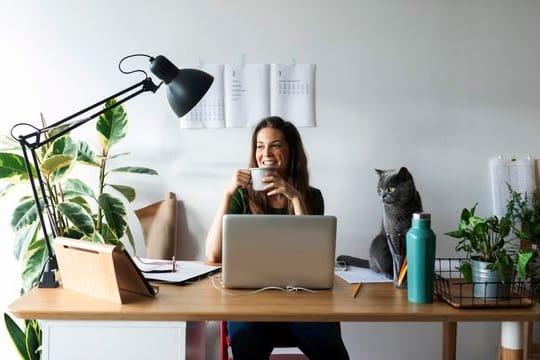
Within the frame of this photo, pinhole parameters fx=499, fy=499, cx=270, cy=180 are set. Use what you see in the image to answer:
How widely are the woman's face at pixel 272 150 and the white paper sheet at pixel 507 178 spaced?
1.14 m

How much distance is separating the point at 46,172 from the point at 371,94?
1.53 m

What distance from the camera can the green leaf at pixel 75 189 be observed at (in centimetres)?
217

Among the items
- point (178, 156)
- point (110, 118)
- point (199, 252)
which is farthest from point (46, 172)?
point (199, 252)

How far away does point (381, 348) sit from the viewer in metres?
2.53

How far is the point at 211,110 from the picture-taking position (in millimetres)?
2473

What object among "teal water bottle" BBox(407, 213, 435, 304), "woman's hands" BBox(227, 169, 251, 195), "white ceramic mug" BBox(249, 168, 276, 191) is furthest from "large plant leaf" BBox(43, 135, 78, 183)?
"teal water bottle" BBox(407, 213, 435, 304)

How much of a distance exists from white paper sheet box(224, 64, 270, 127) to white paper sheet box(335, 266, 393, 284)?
3.42 ft

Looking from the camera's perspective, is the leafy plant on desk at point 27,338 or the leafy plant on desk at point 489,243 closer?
the leafy plant on desk at point 489,243

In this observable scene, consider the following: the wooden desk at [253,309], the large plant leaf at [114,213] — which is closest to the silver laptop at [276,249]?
the wooden desk at [253,309]

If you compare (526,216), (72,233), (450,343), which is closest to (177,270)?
(72,233)

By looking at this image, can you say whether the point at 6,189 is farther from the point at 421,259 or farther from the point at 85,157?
the point at 421,259

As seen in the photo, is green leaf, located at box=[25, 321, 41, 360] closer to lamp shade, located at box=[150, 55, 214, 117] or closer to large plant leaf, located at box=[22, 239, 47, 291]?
large plant leaf, located at box=[22, 239, 47, 291]

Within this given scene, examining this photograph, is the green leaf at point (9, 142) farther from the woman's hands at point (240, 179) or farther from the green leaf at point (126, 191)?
the woman's hands at point (240, 179)

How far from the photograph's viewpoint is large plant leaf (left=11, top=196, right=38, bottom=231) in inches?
78.0
